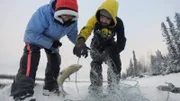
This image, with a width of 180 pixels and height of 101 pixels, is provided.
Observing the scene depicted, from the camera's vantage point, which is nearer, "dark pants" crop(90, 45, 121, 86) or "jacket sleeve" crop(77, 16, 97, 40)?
"dark pants" crop(90, 45, 121, 86)

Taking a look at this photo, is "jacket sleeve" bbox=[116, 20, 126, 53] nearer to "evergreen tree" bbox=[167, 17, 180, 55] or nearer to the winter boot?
the winter boot

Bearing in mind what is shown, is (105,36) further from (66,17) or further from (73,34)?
(66,17)

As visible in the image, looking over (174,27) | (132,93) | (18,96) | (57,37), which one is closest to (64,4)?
(57,37)

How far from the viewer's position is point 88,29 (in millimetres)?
3746

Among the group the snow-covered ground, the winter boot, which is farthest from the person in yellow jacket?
the winter boot

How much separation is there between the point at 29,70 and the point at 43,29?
2.14 ft

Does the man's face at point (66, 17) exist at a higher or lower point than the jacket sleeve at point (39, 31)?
higher

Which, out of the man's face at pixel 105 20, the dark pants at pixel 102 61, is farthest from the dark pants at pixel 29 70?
the man's face at pixel 105 20

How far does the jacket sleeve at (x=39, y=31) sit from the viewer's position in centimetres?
338

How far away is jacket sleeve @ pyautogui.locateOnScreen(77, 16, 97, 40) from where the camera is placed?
3.54m

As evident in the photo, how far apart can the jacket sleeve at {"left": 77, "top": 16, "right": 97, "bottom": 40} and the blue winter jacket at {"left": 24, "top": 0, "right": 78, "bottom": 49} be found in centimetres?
26

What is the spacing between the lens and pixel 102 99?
251 cm

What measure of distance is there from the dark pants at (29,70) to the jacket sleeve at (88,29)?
0.56m

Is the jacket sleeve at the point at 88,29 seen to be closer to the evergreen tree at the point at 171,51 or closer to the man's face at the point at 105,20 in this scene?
the man's face at the point at 105,20
